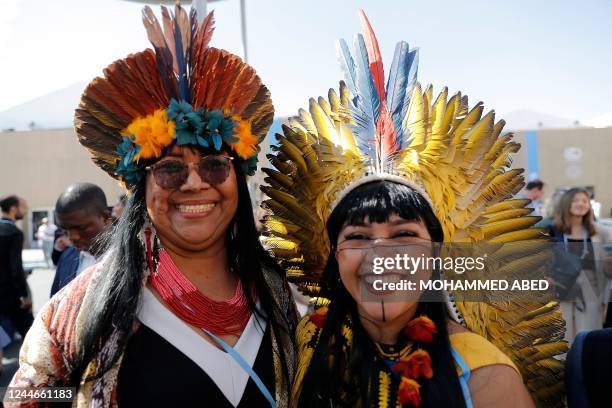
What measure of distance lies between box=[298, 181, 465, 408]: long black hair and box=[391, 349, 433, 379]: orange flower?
0.03 m

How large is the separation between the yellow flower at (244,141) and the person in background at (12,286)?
3.42 m

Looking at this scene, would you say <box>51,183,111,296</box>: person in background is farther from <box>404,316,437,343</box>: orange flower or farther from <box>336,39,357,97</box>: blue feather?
<box>404,316,437,343</box>: orange flower

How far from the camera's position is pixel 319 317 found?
164cm

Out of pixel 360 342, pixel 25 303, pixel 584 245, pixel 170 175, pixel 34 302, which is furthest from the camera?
pixel 34 302

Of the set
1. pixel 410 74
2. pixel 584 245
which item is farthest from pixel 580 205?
pixel 410 74

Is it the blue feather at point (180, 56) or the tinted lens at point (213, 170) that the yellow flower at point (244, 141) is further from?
the blue feather at point (180, 56)

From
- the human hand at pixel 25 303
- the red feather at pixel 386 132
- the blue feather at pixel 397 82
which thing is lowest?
the human hand at pixel 25 303

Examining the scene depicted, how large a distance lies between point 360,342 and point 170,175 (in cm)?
79

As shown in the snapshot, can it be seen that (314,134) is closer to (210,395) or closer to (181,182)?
(181,182)

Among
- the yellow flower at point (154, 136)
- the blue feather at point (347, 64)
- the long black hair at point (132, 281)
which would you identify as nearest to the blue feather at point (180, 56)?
the yellow flower at point (154, 136)

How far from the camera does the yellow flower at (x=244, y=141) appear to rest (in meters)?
1.75

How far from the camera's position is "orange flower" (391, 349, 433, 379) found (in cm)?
136

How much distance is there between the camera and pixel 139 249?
1692 mm

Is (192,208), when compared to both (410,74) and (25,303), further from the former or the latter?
(25,303)
